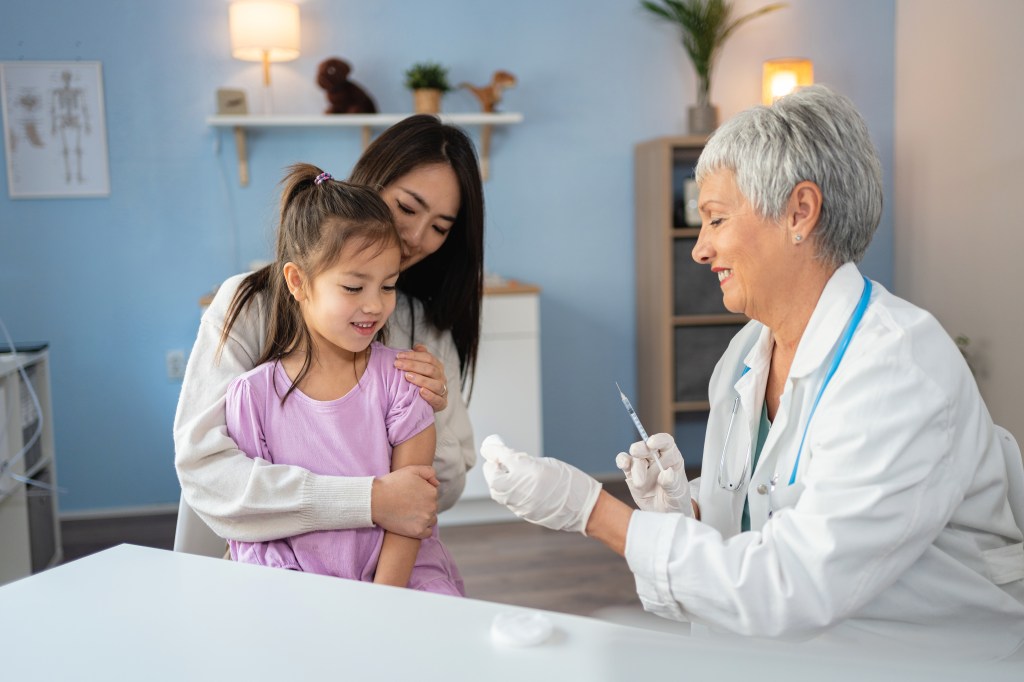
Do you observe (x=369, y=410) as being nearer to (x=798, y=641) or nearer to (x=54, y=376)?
(x=798, y=641)

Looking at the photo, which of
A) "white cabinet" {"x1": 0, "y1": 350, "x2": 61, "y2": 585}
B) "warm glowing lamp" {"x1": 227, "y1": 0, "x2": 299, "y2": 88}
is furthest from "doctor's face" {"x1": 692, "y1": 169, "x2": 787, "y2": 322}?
"warm glowing lamp" {"x1": 227, "y1": 0, "x2": 299, "y2": 88}

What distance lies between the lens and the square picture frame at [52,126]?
354 centimetres

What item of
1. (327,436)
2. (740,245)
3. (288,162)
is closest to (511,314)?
(288,162)

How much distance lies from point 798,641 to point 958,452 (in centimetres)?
28

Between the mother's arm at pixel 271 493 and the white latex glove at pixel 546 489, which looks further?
the mother's arm at pixel 271 493

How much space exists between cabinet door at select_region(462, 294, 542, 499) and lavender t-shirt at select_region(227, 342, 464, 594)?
76.8 inches

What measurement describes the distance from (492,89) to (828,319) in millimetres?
2696

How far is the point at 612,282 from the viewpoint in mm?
3990

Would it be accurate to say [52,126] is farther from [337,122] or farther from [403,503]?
[403,503]

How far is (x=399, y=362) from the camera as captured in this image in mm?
1492

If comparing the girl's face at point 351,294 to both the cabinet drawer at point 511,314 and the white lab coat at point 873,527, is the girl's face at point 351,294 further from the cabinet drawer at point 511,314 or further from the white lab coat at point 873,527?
the cabinet drawer at point 511,314

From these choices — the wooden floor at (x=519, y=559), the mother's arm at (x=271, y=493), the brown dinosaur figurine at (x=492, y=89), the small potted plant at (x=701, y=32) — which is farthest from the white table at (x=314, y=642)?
the small potted plant at (x=701, y=32)

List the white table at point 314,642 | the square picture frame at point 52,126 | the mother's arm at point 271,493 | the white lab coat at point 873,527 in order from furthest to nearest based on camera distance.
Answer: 1. the square picture frame at point 52,126
2. the mother's arm at point 271,493
3. the white lab coat at point 873,527
4. the white table at point 314,642

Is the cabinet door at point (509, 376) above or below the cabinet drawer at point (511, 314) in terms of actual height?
below
